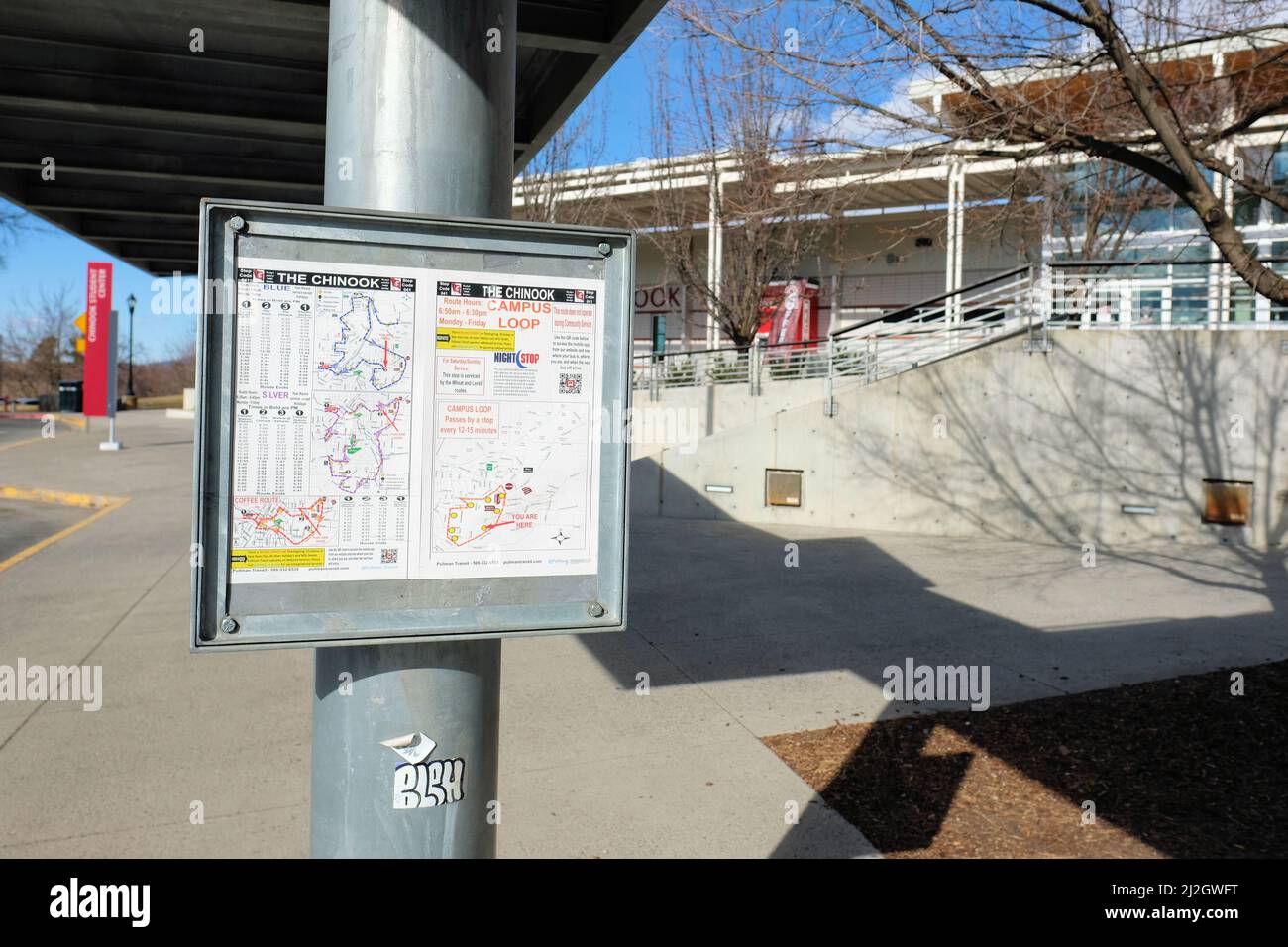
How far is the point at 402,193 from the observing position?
7.14 ft

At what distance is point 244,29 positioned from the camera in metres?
5.57

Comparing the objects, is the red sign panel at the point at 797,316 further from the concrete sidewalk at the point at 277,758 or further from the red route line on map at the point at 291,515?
the red route line on map at the point at 291,515

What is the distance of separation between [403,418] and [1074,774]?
13.3 feet

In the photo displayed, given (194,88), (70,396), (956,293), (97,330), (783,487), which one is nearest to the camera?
(194,88)

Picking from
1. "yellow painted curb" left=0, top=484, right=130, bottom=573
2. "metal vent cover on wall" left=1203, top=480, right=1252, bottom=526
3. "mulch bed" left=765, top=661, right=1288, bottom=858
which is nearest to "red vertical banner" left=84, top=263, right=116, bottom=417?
"yellow painted curb" left=0, top=484, right=130, bottom=573

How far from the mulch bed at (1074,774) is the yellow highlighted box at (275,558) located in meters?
2.91

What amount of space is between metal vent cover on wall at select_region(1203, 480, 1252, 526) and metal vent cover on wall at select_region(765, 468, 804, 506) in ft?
17.1

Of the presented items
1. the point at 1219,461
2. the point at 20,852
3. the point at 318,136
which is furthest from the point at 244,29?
the point at 1219,461

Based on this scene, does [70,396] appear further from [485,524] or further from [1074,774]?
[485,524]

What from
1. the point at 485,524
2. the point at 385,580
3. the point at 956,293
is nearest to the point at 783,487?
the point at 956,293

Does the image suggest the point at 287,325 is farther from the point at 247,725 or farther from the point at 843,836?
the point at 247,725

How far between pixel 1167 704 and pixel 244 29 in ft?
20.9

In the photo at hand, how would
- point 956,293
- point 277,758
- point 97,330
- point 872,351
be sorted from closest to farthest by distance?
1. point 277,758
2. point 956,293
3. point 872,351
4. point 97,330

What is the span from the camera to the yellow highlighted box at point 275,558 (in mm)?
2121
